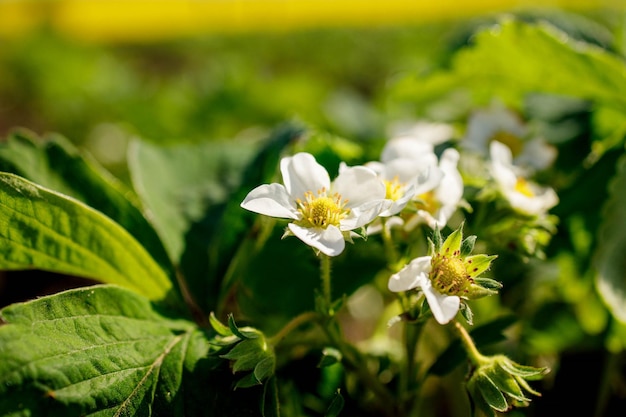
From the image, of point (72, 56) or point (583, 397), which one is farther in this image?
point (72, 56)

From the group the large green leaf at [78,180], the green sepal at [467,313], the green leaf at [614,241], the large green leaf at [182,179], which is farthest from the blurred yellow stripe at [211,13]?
the green sepal at [467,313]

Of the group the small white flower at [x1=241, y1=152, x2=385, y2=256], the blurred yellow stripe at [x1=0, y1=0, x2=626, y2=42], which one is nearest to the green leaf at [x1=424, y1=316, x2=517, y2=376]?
the small white flower at [x1=241, y1=152, x2=385, y2=256]

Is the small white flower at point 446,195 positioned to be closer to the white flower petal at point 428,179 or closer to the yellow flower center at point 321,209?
the white flower petal at point 428,179

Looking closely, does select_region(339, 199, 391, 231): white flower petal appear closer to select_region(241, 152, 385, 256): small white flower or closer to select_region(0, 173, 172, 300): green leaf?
select_region(241, 152, 385, 256): small white flower

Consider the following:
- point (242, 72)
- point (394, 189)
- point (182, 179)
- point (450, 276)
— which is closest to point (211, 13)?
point (242, 72)

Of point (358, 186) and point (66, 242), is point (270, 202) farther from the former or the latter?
point (66, 242)

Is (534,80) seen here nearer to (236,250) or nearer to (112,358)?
(236,250)

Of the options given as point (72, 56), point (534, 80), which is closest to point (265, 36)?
point (72, 56)
